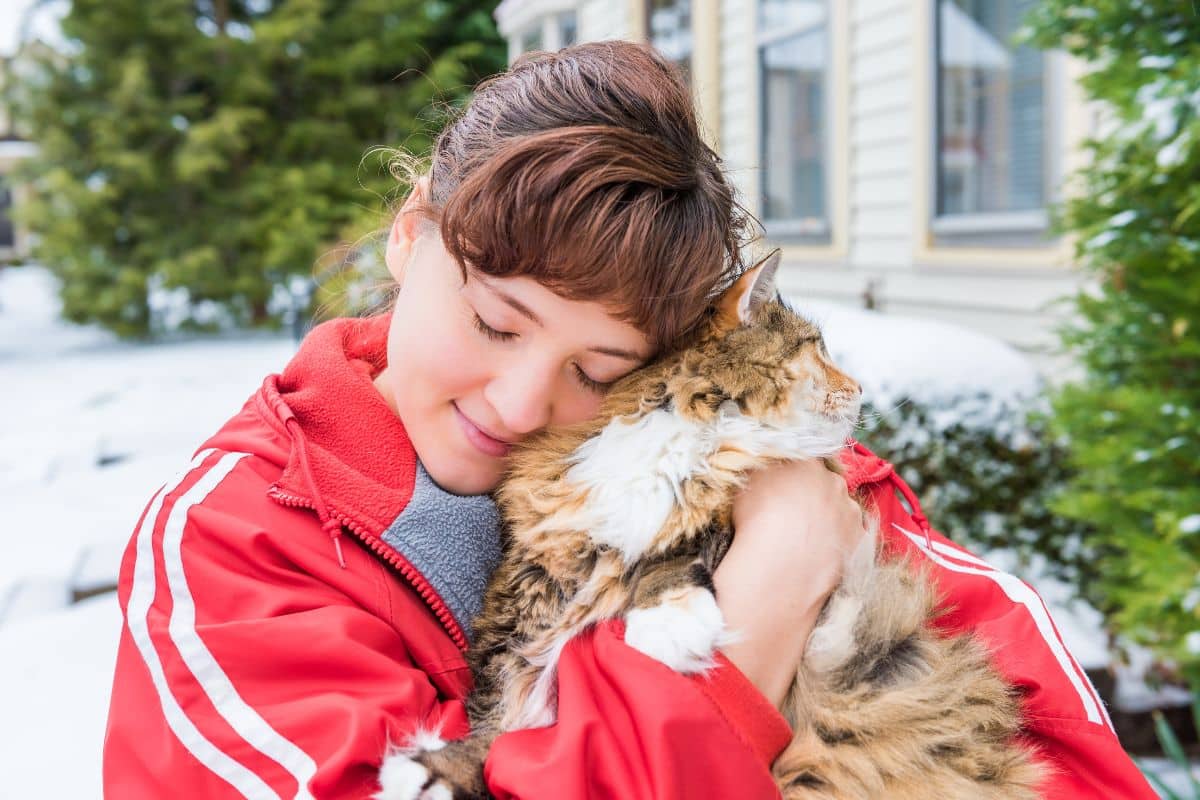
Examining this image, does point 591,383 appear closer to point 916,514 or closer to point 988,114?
point 916,514

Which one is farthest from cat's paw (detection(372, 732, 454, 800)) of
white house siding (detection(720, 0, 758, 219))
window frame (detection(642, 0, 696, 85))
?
window frame (detection(642, 0, 696, 85))

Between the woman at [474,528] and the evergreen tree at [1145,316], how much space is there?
1737 mm

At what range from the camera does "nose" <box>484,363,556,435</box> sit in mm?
1511

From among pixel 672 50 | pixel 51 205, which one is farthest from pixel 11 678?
pixel 51 205

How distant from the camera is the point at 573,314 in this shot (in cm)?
147

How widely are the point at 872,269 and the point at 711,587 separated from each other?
5886 millimetres

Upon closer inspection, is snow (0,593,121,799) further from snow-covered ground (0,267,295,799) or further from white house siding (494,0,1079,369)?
white house siding (494,0,1079,369)

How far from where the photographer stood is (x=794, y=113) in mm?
8062

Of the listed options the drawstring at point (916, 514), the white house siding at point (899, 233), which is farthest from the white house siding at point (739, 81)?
the drawstring at point (916, 514)

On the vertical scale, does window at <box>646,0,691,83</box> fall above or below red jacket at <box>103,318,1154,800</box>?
above

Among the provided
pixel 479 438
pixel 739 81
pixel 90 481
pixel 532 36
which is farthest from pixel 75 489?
pixel 532 36

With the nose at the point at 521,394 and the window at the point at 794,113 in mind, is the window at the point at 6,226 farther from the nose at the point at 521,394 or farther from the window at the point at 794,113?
the nose at the point at 521,394

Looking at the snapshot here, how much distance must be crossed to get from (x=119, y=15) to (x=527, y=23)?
20.3 feet

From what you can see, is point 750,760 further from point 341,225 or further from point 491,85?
point 341,225
